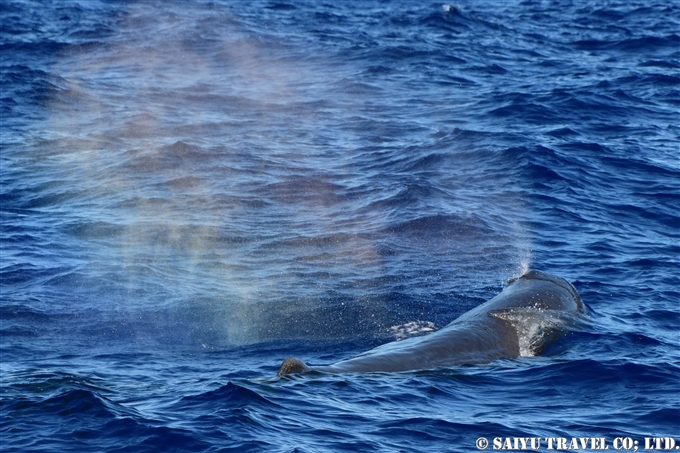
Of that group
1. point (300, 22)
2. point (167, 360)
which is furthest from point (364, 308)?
point (300, 22)

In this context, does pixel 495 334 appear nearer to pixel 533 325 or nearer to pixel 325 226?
pixel 533 325

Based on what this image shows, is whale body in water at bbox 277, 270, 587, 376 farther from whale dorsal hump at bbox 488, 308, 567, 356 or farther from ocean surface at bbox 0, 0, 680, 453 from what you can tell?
ocean surface at bbox 0, 0, 680, 453

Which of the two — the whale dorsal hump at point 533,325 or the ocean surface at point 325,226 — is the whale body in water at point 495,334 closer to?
the whale dorsal hump at point 533,325

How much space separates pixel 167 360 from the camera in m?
16.4

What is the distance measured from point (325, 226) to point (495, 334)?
8.43 meters

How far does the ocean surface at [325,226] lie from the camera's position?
41.8 feet

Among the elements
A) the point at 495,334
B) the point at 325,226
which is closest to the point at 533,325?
the point at 495,334

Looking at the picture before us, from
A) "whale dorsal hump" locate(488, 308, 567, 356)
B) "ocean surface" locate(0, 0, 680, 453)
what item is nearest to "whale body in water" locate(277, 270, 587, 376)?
"whale dorsal hump" locate(488, 308, 567, 356)

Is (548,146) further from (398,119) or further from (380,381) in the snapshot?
(380,381)

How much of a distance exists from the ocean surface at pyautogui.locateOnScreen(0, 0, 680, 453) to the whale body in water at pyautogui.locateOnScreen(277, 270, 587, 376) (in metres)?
0.40

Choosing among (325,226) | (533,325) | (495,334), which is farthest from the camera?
(325,226)

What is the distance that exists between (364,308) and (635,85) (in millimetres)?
19986

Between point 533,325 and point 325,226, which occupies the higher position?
point 533,325

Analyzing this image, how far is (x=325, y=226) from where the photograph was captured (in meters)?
23.6
